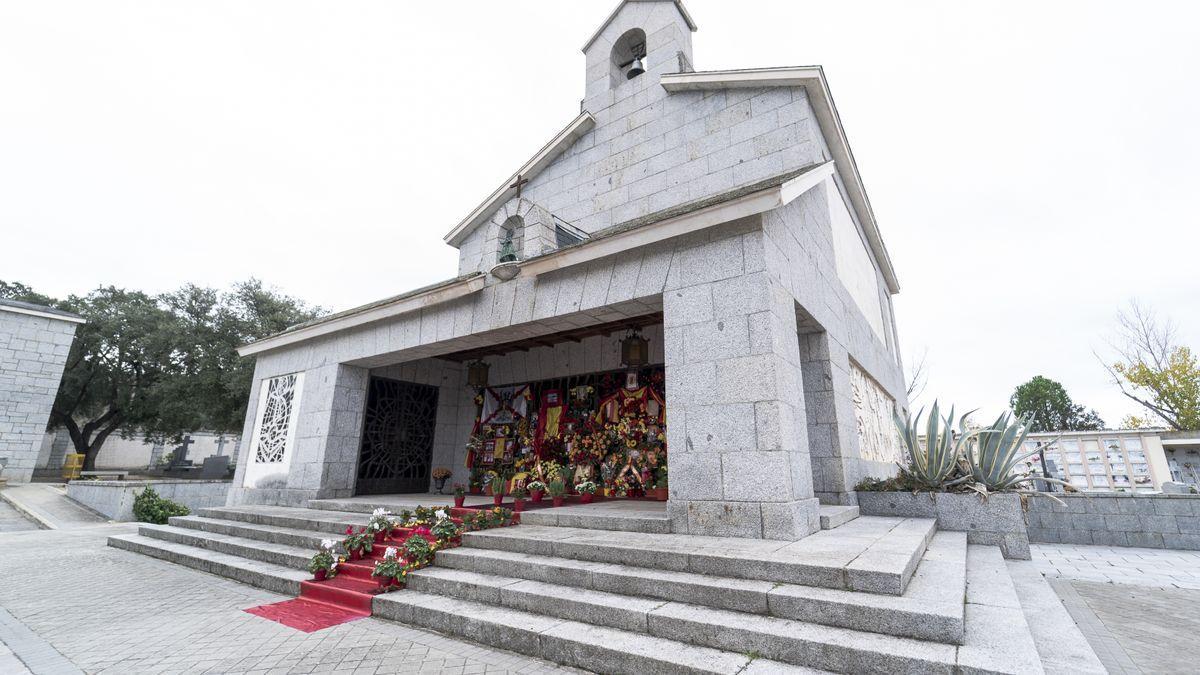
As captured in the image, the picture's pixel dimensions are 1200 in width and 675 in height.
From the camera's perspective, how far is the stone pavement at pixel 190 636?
3.48m

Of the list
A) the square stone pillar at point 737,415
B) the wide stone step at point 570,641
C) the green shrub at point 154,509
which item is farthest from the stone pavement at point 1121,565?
the green shrub at point 154,509

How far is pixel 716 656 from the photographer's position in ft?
9.91

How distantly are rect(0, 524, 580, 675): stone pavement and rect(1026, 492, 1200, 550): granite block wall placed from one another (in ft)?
32.8

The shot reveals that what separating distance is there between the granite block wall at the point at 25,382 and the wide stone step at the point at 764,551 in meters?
21.1

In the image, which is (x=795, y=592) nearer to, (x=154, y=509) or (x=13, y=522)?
(x=154, y=509)

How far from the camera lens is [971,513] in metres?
6.07

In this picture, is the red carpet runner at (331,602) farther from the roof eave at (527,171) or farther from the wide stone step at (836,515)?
the roof eave at (527,171)

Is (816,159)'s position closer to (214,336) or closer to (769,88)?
(769,88)

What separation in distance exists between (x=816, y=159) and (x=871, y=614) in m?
6.94

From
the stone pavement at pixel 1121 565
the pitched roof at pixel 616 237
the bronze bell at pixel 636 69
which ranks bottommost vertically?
the stone pavement at pixel 1121 565

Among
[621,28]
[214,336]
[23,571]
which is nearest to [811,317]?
[621,28]

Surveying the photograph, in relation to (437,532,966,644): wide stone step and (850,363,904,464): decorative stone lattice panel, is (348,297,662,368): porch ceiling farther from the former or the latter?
(850,363,904,464): decorative stone lattice panel

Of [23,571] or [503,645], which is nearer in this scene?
[503,645]

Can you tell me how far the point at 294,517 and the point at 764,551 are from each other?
696cm
